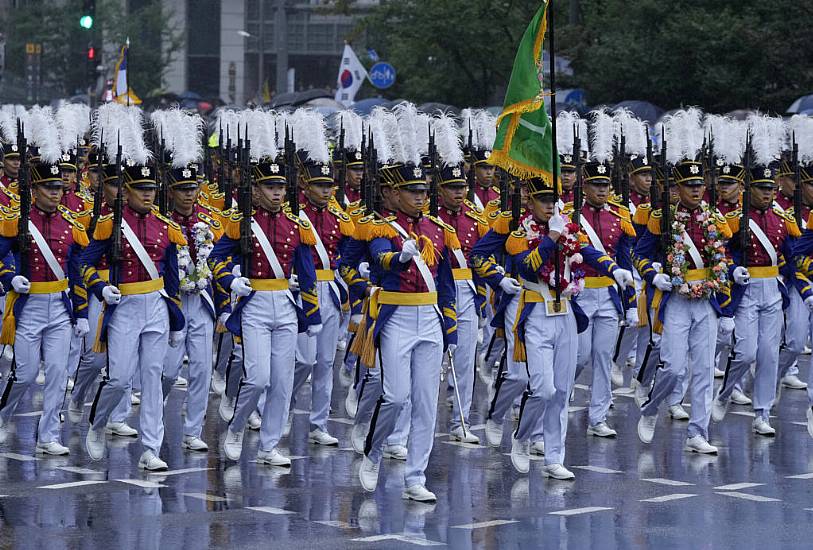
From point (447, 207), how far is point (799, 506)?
4.39 metres

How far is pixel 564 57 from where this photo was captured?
38.3 m

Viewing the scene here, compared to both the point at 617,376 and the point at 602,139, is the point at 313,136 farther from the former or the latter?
the point at 617,376

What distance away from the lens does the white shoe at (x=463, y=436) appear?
13750 millimetres

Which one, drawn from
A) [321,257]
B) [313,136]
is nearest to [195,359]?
[321,257]

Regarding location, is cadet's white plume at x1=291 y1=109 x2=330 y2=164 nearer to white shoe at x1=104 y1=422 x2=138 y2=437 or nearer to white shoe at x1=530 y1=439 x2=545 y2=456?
white shoe at x1=104 y1=422 x2=138 y2=437

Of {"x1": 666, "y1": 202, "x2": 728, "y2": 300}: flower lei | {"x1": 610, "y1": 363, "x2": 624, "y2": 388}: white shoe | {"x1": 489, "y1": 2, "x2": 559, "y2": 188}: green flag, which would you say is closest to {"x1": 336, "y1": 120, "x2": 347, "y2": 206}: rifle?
{"x1": 610, "y1": 363, "x2": 624, "y2": 388}: white shoe

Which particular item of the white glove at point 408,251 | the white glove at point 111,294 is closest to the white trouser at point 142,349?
the white glove at point 111,294

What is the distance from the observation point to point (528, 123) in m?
12.6

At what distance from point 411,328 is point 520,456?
1.49 meters

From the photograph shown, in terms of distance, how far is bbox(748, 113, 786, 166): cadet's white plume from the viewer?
591 inches

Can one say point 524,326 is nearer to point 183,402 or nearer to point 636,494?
point 636,494

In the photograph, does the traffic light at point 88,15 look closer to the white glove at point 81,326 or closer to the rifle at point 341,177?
the rifle at point 341,177

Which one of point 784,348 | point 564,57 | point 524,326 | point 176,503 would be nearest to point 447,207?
point 524,326

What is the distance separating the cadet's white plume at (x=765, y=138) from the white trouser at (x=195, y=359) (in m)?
4.85
